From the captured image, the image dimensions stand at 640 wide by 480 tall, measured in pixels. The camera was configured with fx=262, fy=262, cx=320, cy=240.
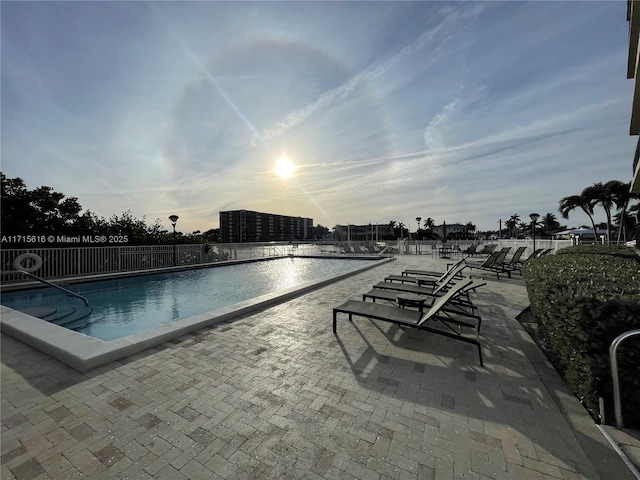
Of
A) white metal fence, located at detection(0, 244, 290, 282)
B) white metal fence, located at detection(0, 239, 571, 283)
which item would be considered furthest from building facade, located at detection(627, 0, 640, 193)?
white metal fence, located at detection(0, 244, 290, 282)

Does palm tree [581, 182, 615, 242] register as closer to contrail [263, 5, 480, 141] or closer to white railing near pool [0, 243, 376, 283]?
contrail [263, 5, 480, 141]

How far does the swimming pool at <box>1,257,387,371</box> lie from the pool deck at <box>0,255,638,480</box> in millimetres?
210

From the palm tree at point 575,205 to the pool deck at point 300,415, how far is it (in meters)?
27.6

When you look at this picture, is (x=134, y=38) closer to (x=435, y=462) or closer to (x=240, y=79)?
(x=240, y=79)

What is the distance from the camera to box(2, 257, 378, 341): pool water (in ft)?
19.1

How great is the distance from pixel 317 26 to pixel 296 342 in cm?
858

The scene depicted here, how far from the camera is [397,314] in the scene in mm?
3855

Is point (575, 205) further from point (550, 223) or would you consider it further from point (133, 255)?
point (550, 223)

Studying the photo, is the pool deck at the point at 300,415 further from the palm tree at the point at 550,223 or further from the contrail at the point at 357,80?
the palm tree at the point at 550,223

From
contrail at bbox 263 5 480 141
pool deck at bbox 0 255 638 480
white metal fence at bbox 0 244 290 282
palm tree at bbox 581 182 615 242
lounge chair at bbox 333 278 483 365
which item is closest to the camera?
pool deck at bbox 0 255 638 480

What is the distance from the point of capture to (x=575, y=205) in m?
23.3

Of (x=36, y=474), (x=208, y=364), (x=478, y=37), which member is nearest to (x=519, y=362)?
(x=208, y=364)

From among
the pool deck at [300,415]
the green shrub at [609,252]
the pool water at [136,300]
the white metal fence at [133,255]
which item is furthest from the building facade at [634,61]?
the pool water at [136,300]

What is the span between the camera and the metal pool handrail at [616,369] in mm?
1839
